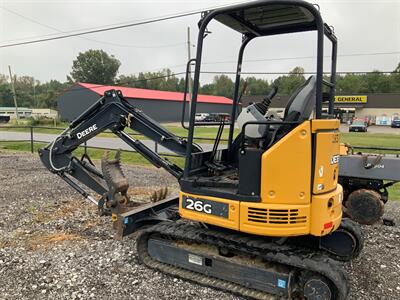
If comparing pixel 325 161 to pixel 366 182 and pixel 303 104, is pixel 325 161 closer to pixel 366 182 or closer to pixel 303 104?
pixel 303 104

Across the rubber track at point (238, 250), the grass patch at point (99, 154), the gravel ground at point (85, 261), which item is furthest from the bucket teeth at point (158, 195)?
the grass patch at point (99, 154)

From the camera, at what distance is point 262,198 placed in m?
3.78

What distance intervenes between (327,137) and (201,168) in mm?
1641

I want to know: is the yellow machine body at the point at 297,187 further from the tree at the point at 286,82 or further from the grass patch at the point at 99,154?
the grass patch at the point at 99,154

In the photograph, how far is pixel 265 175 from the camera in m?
3.73

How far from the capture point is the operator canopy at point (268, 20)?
13.3 feet

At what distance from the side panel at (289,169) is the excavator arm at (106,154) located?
1339mm

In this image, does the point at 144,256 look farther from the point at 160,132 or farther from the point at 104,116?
the point at 104,116

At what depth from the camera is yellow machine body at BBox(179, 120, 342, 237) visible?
359 centimetres

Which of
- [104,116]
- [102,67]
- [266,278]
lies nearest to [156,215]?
[104,116]

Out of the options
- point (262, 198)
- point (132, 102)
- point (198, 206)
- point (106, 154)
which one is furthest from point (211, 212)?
point (132, 102)

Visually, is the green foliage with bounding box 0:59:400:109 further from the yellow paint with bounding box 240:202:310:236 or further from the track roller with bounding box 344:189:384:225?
the yellow paint with bounding box 240:202:310:236

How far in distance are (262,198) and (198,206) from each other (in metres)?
0.84

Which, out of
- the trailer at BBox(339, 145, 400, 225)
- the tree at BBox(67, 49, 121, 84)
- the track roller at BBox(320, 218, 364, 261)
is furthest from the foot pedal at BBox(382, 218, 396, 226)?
the tree at BBox(67, 49, 121, 84)
